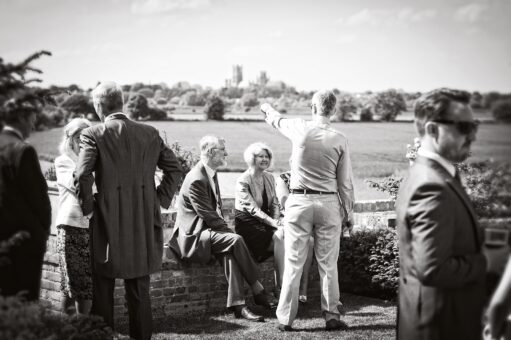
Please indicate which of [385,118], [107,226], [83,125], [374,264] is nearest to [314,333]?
[374,264]

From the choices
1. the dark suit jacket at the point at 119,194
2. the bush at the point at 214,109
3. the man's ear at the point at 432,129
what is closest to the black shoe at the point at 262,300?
the dark suit jacket at the point at 119,194

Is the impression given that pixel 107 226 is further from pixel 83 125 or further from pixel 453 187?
pixel 453 187

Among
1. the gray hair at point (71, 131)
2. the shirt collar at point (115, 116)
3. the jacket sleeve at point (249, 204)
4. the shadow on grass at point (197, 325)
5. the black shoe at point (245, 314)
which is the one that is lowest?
the shadow on grass at point (197, 325)

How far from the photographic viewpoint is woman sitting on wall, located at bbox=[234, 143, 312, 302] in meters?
6.87

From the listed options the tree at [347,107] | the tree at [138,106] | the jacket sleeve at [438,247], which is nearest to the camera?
the jacket sleeve at [438,247]

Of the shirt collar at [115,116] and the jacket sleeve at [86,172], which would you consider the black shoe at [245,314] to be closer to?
the jacket sleeve at [86,172]

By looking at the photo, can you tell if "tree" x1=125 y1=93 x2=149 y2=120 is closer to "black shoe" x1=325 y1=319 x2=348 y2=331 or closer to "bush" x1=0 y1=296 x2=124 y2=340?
"black shoe" x1=325 y1=319 x2=348 y2=331

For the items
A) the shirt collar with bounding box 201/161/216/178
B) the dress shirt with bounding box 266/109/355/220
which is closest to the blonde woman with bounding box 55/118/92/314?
the shirt collar with bounding box 201/161/216/178

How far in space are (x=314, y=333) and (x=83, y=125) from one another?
103 inches

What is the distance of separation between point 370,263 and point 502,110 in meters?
4.43

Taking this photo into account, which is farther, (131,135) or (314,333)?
(314,333)

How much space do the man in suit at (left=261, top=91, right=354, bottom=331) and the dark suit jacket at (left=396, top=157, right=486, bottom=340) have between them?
2788mm

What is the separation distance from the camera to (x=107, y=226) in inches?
185

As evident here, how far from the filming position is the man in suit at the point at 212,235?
6332mm
